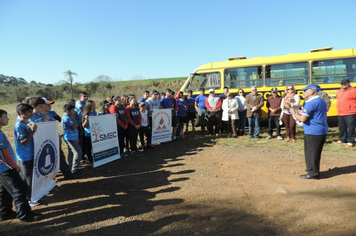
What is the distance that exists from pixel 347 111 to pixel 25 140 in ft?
29.1

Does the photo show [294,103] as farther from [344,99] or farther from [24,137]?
[24,137]

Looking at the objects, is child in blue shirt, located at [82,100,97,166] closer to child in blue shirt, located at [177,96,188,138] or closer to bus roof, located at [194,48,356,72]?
child in blue shirt, located at [177,96,188,138]

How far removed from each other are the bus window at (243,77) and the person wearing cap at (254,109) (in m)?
1.82

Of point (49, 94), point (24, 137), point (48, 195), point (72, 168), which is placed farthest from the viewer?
point (49, 94)

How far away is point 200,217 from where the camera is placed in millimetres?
3322

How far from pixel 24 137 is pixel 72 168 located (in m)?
1.97

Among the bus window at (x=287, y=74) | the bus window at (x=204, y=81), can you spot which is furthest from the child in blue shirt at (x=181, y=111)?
the bus window at (x=287, y=74)

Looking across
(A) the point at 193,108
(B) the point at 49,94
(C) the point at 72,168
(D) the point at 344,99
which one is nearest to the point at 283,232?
(C) the point at 72,168

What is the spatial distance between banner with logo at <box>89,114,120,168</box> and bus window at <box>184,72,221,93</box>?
19.4ft

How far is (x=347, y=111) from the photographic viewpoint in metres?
7.09

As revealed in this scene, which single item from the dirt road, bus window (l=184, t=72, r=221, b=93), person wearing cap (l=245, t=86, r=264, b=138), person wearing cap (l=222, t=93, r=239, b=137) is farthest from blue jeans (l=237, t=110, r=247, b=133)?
the dirt road

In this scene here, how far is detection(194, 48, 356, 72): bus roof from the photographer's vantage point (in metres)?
9.10

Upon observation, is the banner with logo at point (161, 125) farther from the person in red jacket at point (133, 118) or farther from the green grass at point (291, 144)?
the green grass at point (291, 144)

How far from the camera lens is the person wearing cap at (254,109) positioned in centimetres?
862
